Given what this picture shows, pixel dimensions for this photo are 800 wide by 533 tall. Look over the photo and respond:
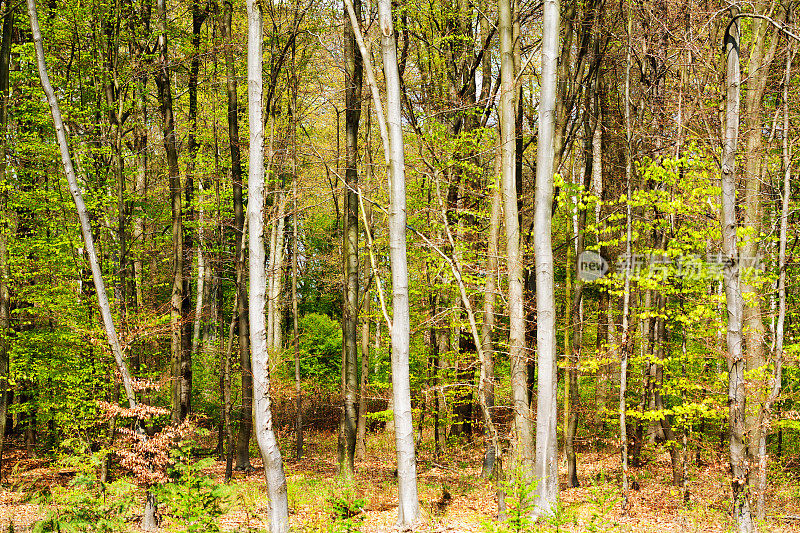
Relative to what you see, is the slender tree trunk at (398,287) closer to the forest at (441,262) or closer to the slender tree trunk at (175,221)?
the forest at (441,262)

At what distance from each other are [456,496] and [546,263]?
6207 mm

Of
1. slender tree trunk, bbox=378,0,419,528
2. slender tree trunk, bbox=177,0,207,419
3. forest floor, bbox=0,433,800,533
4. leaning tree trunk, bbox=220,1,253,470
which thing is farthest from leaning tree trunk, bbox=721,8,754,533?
slender tree trunk, bbox=177,0,207,419

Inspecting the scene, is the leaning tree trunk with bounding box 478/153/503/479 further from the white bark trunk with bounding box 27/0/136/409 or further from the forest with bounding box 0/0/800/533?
the white bark trunk with bounding box 27/0/136/409

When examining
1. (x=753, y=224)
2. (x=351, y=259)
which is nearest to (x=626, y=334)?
(x=753, y=224)

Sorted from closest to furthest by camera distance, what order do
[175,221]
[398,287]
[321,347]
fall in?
[398,287] < [175,221] < [321,347]

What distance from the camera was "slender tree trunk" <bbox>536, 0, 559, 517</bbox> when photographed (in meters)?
7.24

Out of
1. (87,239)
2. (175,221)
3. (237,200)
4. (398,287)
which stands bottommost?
(398,287)

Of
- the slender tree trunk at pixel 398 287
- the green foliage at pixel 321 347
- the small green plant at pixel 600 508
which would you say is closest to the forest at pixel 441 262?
the slender tree trunk at pixel 398 287

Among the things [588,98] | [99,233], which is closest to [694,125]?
[588,98]

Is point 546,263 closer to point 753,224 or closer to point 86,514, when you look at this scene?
point 753,224

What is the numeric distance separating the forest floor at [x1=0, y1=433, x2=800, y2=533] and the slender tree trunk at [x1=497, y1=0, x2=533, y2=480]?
97cm

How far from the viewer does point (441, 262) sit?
10977 mm

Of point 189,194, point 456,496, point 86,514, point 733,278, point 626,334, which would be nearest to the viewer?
point 86,514

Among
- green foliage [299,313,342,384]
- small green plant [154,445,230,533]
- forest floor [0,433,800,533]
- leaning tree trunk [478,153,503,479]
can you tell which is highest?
leaning tree trunk [478,153,503,479]
